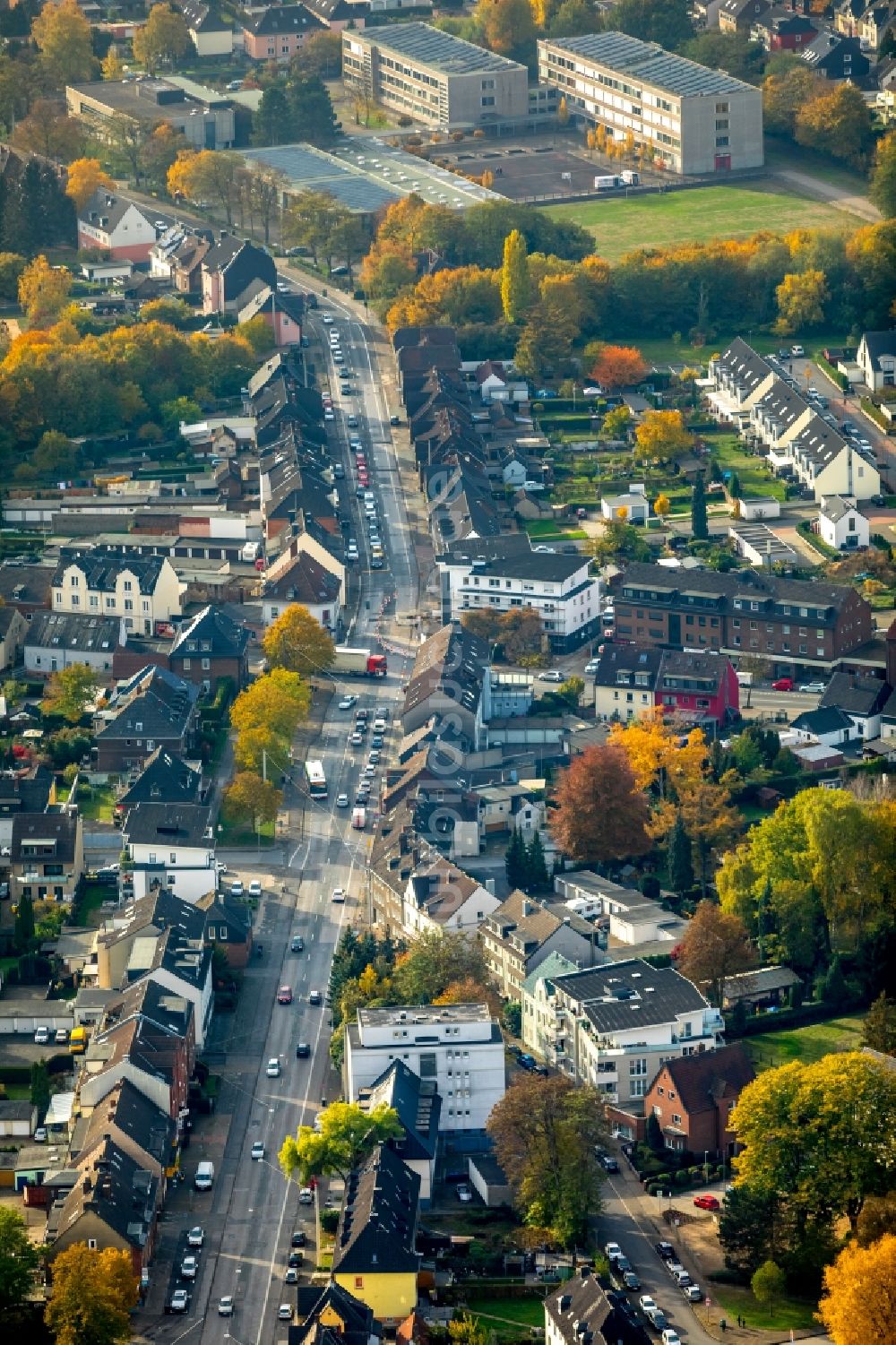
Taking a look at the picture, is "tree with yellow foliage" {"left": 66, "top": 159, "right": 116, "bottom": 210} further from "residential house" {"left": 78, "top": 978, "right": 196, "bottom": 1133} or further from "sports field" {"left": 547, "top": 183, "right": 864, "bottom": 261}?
"residential house" {"left": 78, "top": 978, "right": 196, "bottom": 1133}

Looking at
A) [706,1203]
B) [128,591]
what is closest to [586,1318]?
[706,1203]

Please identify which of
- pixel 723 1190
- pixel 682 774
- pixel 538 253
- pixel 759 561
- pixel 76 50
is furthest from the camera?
pixel 76 50

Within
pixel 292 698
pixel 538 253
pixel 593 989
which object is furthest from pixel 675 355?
pixel 593 989

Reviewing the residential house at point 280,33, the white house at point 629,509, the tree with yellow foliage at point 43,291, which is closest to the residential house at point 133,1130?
the white house at point 629,509

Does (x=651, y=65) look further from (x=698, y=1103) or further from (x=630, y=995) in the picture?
(x=698, y=1103)

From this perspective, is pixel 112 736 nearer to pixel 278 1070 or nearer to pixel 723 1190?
pixel 278 1070
